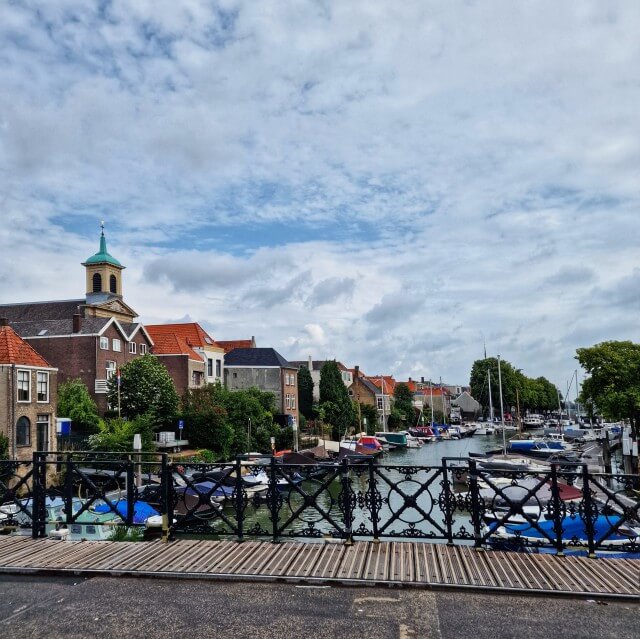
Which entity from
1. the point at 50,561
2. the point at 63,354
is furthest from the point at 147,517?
the point at 63,354

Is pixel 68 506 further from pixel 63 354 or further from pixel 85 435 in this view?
pixel 63 354

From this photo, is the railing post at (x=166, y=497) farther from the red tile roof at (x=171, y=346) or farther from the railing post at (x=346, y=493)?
the red tile roof at (x=171, y=346)

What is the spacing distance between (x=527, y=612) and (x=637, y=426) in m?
40.2

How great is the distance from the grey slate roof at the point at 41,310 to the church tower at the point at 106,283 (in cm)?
257

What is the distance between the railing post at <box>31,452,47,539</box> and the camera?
9633 mm

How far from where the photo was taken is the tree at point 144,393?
4484 centimetres

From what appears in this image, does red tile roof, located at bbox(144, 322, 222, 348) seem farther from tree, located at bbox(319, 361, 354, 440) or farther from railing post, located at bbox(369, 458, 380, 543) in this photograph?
railing post, located at bbox(369, 458, 380, 543)

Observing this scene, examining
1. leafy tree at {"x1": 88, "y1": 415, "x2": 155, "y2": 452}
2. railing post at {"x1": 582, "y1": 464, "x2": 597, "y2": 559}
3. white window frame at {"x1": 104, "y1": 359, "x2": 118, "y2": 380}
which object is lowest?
leafy tree at {"x1": 88, "y1": 415, "x2": 155, "y2": 452}

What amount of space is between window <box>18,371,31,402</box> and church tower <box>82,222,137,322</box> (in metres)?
29.5

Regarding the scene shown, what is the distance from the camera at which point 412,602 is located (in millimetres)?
6512

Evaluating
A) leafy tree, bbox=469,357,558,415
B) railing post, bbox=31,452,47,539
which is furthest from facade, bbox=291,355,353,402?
railing post, bbox=31,452,47,539

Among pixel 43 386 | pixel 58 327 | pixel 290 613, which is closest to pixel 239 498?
pixel 290 613

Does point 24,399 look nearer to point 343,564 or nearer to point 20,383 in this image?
point 20,383

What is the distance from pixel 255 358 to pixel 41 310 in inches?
911
